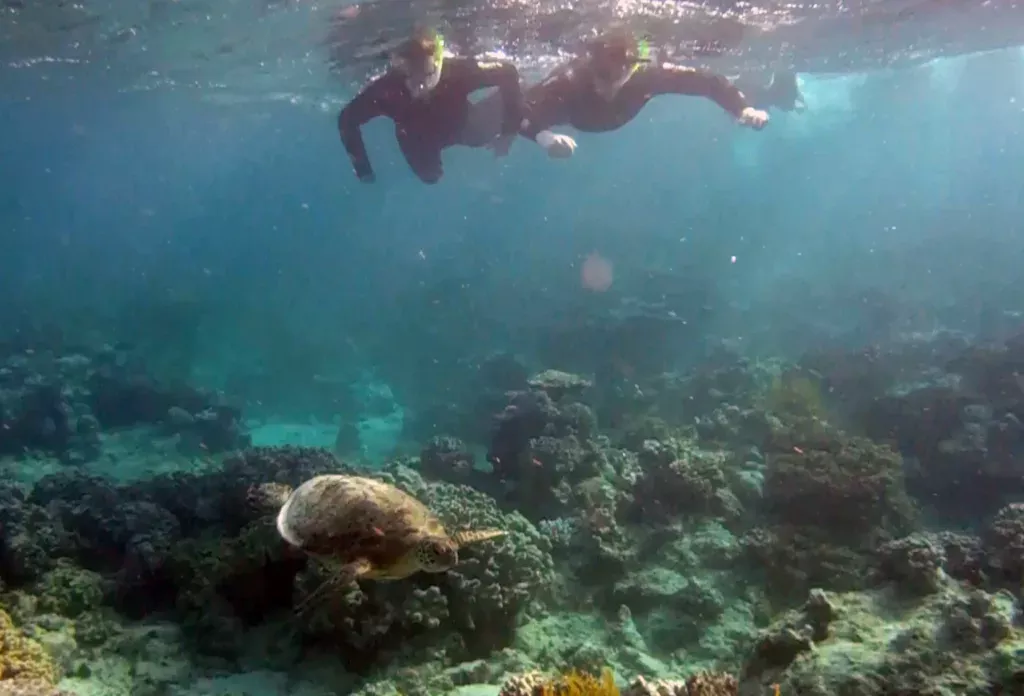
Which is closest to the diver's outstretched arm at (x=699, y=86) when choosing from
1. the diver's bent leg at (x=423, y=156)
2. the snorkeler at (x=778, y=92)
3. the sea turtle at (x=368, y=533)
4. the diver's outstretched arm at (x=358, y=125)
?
the diver's bent leg at (x=423, y=156)

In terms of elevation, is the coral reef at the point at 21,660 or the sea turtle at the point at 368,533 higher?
the sea turtle at the point at 368,533

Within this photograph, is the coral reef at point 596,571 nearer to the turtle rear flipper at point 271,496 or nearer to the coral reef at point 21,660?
the coral reef at point 21,660

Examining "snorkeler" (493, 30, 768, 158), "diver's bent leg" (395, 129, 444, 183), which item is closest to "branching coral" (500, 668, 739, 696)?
"snorkeler" (493, 30, 768, 158)

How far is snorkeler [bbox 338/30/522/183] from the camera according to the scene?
1116 centimetres

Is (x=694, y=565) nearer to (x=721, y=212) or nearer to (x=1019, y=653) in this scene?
(x=1019, y=653)

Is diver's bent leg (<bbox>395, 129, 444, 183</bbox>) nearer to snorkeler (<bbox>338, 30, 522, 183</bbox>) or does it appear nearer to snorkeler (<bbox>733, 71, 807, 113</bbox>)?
snorkeler (<bbox>338, 30, 522, 183</bbox>)

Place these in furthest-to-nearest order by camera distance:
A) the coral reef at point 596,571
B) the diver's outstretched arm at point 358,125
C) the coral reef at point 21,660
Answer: the diver's outstretched arm at point 358,125 → the coral reef at point 21,660 → the coral reef at point 596,571

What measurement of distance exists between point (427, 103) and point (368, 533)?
10518 millimetres

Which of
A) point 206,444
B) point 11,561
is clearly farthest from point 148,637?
point 206,444

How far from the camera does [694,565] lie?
7.33m

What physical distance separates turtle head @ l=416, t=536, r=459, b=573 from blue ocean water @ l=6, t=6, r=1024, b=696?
5.50 ft

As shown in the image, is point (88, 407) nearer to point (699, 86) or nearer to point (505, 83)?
point (505, 83)

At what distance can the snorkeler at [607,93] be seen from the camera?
11.0 m

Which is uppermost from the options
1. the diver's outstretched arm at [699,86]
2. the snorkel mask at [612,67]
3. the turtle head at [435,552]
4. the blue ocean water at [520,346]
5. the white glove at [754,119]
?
the snorkel mask at [612,67]
